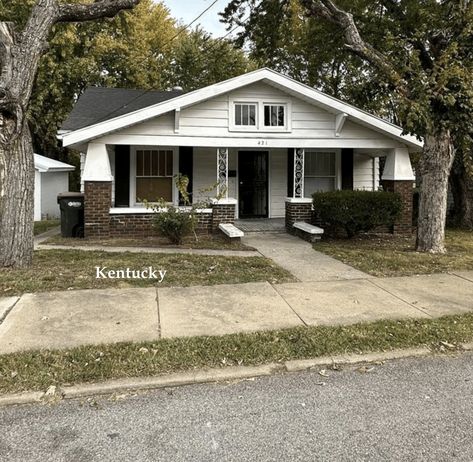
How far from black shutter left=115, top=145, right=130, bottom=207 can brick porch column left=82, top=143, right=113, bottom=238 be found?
5.20 feet

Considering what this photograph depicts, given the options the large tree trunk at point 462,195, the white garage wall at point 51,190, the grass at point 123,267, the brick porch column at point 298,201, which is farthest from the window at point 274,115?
the white garage wall at point 51,190

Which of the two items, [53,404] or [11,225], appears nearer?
[53,404]

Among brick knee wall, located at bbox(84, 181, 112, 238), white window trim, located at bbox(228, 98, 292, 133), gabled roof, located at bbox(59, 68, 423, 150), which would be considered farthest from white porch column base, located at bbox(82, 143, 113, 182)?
white window trim, located at bbox(228, 98, 292, 133)

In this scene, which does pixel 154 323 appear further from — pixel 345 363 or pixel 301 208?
pixel 301 208

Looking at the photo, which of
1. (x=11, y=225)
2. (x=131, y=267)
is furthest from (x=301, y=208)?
(x=11, y=225)

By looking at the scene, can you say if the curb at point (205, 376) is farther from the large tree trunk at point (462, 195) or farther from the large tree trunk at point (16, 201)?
the large tree trunk at point (462, 195)

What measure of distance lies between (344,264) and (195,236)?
378cm

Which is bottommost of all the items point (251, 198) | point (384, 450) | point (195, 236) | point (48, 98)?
point (384, 450)

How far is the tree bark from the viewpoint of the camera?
6859 millimetres

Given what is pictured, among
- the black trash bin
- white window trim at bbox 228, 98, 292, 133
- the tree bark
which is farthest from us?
white window trim at bbox 228, 98, 292, 133

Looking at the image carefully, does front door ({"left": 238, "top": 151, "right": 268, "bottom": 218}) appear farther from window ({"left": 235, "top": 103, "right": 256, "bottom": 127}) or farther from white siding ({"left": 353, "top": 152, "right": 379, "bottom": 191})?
white siding ({"left": 353, "top": 152, "right": 379, "bottom": 191})

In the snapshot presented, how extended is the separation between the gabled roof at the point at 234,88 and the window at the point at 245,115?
0.61 m

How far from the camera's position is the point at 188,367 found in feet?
13.0

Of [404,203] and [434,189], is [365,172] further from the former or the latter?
[434,189]
